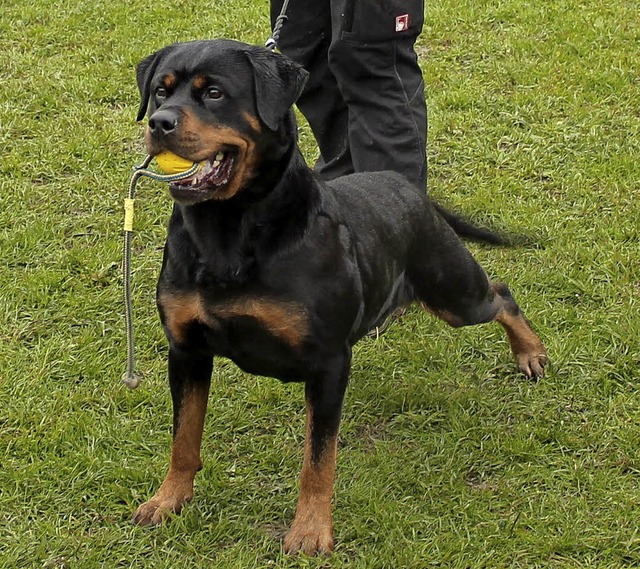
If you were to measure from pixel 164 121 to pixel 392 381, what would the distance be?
1899 mm

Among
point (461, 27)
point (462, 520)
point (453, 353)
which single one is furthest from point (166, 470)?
point (461, 27)

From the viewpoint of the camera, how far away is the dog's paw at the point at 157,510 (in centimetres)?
368

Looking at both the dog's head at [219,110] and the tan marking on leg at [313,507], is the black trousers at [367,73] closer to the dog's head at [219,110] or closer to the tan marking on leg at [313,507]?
the dog's head at [219,110]

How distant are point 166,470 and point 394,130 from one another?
6.67 ft

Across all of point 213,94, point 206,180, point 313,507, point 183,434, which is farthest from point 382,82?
point 313,507

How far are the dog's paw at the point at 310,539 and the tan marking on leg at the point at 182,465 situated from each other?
0.45 m

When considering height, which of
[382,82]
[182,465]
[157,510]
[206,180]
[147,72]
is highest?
[147,72]

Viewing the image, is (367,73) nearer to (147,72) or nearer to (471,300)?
(471,300)

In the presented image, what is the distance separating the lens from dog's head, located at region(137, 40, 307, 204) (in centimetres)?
311

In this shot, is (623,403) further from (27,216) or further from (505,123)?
(27,216)

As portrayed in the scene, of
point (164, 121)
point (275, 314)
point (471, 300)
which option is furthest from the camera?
point (471, 300)

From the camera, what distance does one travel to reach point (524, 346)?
14.9ft

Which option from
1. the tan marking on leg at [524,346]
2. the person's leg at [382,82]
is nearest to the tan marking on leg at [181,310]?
the tan marking on leg at [524,346]

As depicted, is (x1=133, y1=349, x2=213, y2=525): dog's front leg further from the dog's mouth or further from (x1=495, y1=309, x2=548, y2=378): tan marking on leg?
(x1=495, y1=309, x2=548, y2=378): tan marking on leg
